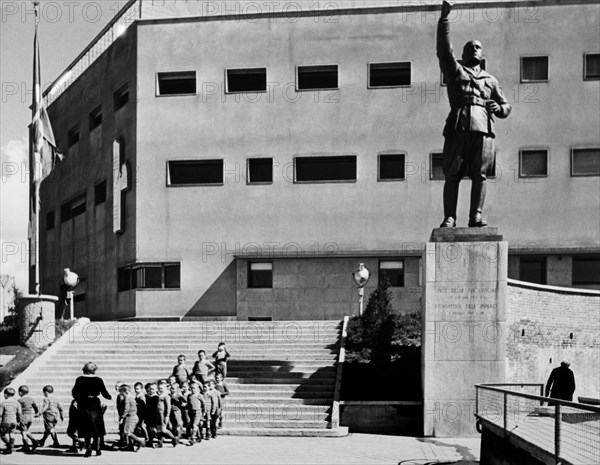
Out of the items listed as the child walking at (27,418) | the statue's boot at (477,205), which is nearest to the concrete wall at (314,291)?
the statue's boot at (477,205)

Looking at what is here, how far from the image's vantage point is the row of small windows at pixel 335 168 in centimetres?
3350

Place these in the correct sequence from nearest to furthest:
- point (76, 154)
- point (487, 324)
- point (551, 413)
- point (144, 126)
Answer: point (551, 413) < point (487, 324) < point (144, 126) < point (76, 154)

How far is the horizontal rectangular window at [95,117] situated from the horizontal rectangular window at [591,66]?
823 inches

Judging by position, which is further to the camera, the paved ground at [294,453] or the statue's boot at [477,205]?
the statue's boot at [477,205]

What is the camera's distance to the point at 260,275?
35281mm

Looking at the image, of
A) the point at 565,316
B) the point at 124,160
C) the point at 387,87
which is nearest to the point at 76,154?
the point at 124,160

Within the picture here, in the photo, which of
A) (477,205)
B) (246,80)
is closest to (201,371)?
(477,205)

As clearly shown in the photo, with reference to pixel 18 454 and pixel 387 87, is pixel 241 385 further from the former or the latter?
pixel 387 87

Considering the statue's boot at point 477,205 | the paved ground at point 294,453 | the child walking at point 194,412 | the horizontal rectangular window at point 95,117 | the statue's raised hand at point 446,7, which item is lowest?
the paved ground at point 294,453

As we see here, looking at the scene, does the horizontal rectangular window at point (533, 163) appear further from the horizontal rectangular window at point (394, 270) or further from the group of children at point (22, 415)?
the group of children at point (22, 415)

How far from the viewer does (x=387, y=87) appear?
113ft

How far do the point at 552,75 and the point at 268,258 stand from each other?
12.8m

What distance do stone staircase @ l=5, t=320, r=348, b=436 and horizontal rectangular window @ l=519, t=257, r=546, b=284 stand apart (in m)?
9.36

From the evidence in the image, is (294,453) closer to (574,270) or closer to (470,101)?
(470,101)
